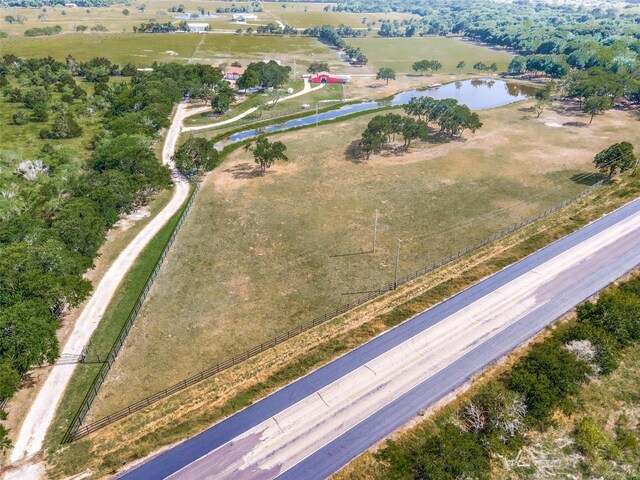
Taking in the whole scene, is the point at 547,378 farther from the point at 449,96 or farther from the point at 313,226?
the point at 449,96

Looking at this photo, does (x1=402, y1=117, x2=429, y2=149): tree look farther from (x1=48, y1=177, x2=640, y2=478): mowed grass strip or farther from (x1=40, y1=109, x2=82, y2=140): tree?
(x1=40, y1=109, x2=82, y2=140): tree

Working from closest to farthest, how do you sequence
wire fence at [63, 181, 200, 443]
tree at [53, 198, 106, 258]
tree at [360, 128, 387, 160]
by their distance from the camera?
wire fence at [63, 181, 200, 443] → tree at [53, 198, 106, 258] → tree at [360, 128, 387, 160]

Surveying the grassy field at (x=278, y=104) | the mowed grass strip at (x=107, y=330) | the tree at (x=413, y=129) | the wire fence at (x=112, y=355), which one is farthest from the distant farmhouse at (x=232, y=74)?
the wire fence at (x=112, y=355)

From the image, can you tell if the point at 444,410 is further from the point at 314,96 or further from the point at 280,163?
the point at 314,96

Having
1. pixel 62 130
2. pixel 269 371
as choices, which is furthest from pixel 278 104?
pixel 269 371

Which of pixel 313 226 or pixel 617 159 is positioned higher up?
pixel 617 159

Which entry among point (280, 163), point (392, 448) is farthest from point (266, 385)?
point (280, 163)

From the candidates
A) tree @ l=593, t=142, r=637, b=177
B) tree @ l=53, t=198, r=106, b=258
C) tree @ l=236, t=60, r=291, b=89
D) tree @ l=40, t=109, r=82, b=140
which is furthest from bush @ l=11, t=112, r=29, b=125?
tree @ l=593, t=142, r=637, b=177
